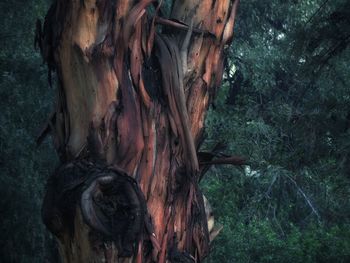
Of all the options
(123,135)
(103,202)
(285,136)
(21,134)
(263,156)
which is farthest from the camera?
(285,136)

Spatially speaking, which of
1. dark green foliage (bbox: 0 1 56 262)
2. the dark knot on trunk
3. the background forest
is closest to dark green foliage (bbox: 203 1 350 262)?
the background forest

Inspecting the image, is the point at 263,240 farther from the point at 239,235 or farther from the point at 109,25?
the point at 109,25

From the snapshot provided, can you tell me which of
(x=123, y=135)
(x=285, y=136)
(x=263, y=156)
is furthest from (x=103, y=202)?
(x=285, y=136)

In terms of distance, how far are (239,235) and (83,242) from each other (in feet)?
29.4

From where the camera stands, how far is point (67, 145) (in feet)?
10.5

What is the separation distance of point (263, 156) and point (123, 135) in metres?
11.5

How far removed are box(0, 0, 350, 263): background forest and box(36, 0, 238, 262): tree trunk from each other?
375 cm

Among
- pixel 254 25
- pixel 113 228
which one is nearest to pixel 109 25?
pixel 113 228

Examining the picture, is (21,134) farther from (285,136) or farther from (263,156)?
(285,136)

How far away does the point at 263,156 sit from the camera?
568 inches

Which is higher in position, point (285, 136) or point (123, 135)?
point (123, 135)

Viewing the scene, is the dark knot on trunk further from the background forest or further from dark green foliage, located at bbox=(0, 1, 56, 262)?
dark green foliage, located at bbox=(0, 1, 56, 262)

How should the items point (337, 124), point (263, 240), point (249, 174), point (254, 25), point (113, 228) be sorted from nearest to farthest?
point (113, 228) → point (337, 124) → point (263, 240) → point (249, 174) → point (254, 25)

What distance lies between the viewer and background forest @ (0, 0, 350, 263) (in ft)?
30.6
